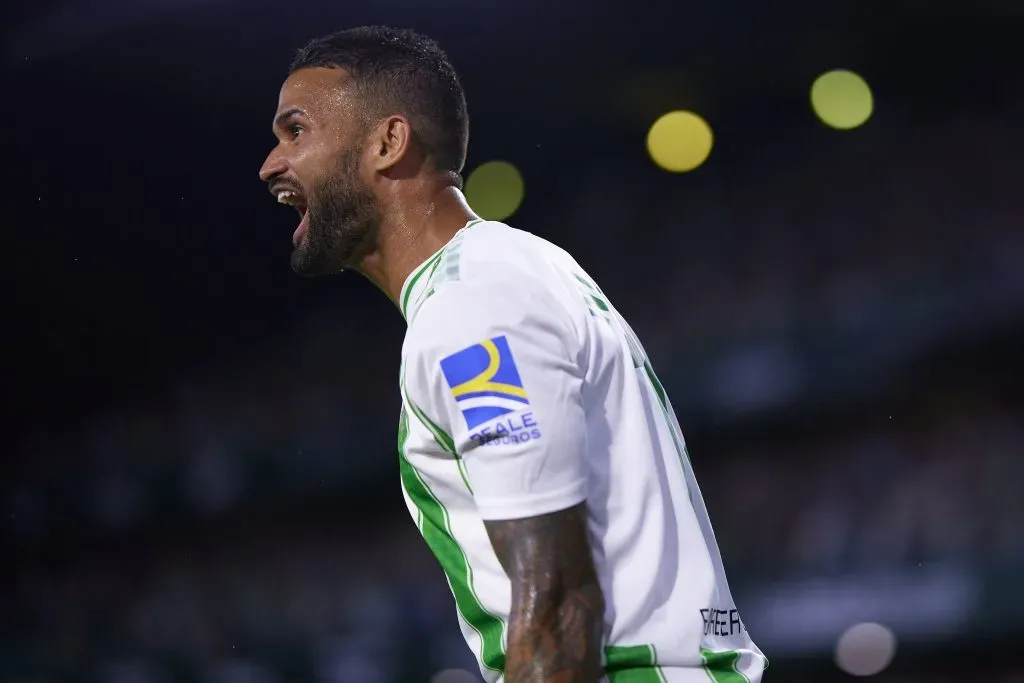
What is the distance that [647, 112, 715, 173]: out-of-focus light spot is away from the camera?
3.43 metres

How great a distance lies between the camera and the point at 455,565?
4.09 feet

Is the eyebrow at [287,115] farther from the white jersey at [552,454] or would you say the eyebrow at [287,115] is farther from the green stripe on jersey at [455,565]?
the green stripe on jersey at [455,565]

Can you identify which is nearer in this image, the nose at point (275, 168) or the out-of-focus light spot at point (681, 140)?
the nose at point (275, 168)

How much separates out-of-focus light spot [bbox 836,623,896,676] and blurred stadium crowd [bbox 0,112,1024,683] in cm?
6

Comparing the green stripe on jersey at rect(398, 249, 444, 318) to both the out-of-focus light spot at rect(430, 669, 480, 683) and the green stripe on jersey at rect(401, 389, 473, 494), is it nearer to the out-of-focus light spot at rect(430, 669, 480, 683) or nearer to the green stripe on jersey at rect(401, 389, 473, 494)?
the green stripe on jersey at rect(401, 389, 473, 494)

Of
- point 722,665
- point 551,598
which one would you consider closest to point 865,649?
point 722,665

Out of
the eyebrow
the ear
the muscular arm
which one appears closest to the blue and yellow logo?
the muscular arm

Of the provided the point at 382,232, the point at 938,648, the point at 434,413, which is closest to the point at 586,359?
the point at 434,413

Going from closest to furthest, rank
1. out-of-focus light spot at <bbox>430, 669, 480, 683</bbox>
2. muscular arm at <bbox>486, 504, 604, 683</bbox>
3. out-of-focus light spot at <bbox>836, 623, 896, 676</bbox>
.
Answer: muscular arm at <bbox>486, 504, 604, 683</bbox> → out-of-focus light spot at <bbox>836, 623, 896, 676</bbox> → out-of-focus light spot at <bbox>430, 669, 480, 683</bbox>

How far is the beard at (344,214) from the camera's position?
1509 millimetres

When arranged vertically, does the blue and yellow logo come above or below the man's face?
below

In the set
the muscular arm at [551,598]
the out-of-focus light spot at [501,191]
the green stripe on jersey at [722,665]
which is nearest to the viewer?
the muscular arm at [551,598]

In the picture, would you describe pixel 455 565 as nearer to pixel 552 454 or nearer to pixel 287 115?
pixel 552 454

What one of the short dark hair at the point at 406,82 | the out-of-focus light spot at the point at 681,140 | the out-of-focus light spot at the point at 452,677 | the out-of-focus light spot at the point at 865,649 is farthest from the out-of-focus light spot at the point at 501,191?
the short dark hair at the point at 406,82
